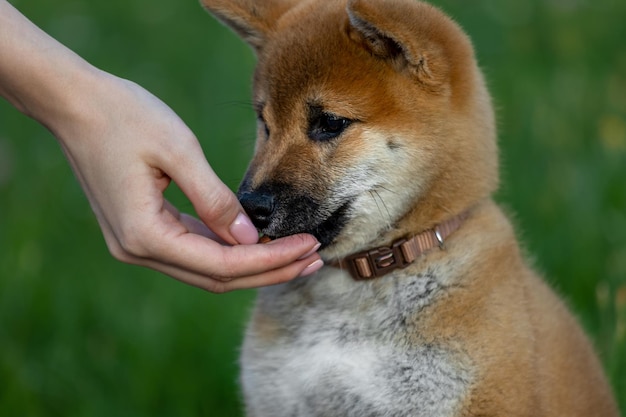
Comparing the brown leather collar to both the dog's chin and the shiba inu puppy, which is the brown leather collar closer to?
the shiba inu puppy

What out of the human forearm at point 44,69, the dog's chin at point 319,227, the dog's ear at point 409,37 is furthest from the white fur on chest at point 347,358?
the human forearm at point 44,69

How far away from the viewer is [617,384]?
4004mm

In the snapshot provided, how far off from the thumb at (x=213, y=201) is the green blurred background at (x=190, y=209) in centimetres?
137

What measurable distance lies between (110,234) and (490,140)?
4.37 ft

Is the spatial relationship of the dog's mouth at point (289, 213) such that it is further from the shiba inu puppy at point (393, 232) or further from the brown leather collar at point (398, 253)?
the brown leather collar at point (398, 253)

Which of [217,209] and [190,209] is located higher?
[217,209]

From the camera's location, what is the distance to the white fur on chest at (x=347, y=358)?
323cm

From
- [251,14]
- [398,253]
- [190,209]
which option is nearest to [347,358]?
[398,253]

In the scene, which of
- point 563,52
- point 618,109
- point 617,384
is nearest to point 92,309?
point 617,384

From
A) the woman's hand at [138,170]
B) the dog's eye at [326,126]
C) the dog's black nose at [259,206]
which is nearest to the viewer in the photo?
the woman's hand at [138,170]

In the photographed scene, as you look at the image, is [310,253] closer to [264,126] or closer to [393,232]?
[393,232]

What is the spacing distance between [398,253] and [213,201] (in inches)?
27.6

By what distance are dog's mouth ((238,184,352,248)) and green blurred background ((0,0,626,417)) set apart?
1.18m

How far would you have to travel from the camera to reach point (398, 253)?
3393 mm
